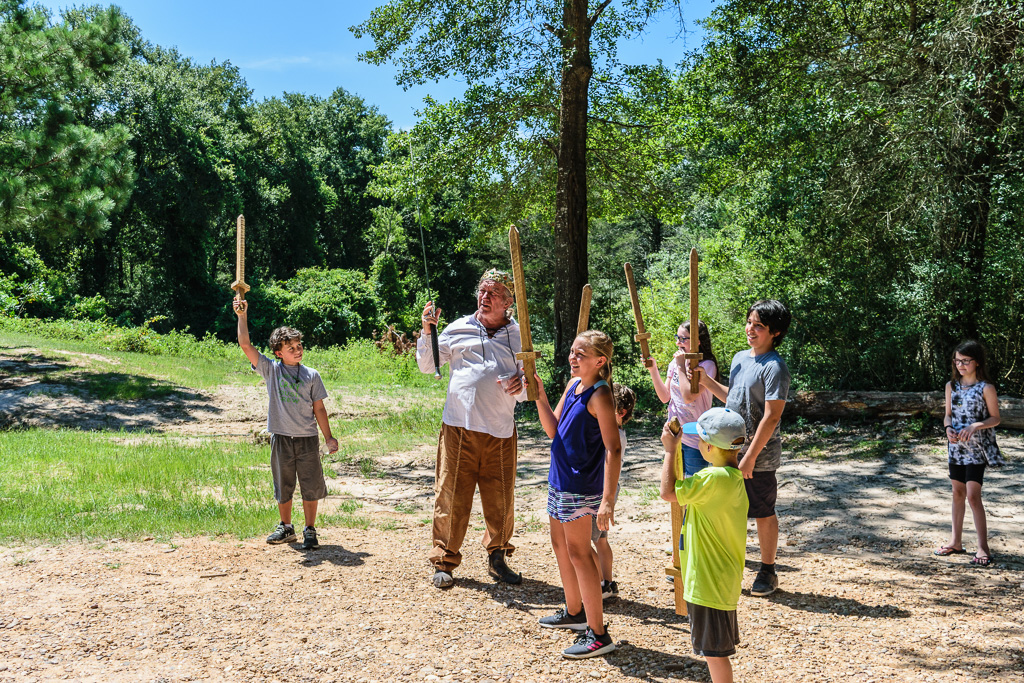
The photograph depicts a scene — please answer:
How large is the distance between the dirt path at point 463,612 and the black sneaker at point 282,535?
0.12 metres

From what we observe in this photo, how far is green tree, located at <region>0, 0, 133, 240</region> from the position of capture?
1327 centimetres

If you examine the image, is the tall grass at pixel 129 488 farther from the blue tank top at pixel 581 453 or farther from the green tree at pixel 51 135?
the green tree at pixel 51 135

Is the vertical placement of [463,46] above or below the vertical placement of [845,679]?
above

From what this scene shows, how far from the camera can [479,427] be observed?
514 cm

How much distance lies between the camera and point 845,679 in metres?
3.72

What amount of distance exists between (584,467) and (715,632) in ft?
3.59

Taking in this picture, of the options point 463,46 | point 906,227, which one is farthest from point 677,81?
point 906,227

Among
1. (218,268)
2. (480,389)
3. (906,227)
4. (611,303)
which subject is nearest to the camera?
(480,389)

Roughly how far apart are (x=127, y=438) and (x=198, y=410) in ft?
10.2

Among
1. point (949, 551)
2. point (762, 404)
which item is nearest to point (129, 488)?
point (762, 404)

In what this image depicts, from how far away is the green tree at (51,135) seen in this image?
13266 mm

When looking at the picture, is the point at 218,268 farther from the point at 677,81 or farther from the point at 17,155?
the point at 677,81

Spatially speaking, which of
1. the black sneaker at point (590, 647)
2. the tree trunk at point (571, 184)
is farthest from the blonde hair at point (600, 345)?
the tree trunk at point (571, 184)

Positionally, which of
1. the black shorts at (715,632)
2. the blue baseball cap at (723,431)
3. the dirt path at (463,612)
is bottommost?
the dirt path at (463,612)
